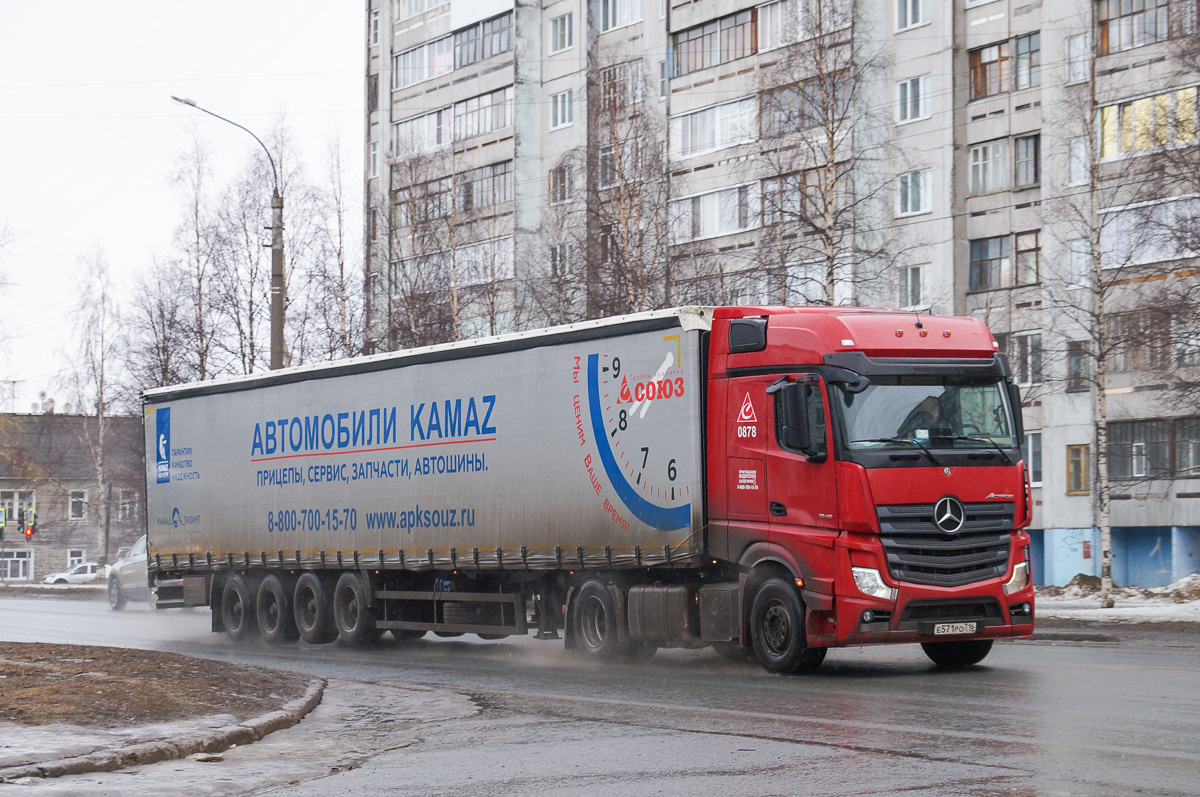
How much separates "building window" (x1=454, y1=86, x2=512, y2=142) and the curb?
45.5 meters

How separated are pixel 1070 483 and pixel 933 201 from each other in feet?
29.1

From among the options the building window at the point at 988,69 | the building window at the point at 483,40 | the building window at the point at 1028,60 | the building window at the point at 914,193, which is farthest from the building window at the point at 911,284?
the building window at the point at 483,40

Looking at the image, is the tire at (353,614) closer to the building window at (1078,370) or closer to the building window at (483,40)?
the building window at (1078,370)

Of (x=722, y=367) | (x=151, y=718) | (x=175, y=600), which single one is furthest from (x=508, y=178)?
(x=151, y=718)

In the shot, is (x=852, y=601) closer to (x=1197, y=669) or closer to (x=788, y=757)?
(x=1197, y=669)

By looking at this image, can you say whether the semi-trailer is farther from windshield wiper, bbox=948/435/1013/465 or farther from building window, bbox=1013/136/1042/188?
building window, bbox=1013/136/1042/188

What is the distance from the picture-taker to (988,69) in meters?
43.8

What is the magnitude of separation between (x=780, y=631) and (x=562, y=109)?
141 ft

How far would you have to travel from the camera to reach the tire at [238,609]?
23562 millimetres

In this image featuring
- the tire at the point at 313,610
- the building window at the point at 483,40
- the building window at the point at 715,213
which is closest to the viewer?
the tire at the point at 313,610

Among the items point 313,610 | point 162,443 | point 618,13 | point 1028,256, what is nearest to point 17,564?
point 618,13

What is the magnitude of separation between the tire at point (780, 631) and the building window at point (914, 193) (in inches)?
Result: 1231

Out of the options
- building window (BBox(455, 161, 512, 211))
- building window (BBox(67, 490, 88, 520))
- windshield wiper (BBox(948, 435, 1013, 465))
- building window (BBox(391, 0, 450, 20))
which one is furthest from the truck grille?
building window (BBox(67, 490, 88, 520))

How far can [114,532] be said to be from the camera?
94000 millimetres
